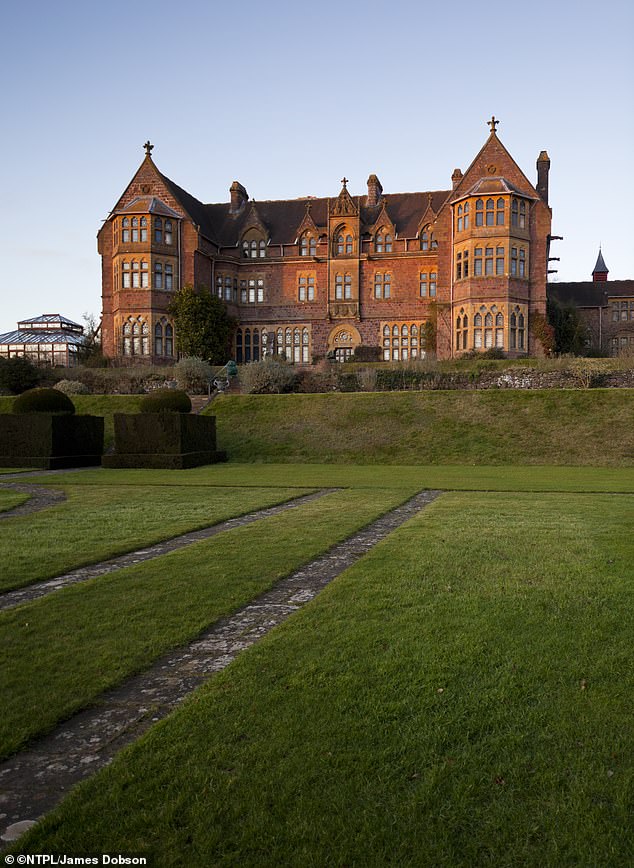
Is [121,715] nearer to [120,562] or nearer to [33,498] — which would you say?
[120,562]

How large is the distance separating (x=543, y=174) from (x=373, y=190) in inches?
507

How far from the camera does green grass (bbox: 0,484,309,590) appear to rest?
8.39m

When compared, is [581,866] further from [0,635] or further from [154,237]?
[154,237]

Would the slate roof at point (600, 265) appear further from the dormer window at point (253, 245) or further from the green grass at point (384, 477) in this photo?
the green grass at point (384, 477)

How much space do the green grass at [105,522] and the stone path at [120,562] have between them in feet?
0.36

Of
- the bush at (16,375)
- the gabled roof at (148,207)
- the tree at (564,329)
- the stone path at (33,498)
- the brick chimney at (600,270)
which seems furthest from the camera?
the brick chimney at (600,270)

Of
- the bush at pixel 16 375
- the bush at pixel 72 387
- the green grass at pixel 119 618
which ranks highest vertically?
the bush at pixel 16 375

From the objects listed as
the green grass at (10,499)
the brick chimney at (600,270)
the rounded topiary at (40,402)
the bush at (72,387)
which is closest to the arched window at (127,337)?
the bush at (72,387)

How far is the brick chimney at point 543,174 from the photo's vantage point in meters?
46.3

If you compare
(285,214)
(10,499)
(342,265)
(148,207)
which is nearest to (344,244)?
(342,265)

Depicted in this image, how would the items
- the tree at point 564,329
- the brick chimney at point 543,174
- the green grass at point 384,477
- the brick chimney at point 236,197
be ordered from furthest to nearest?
the brick chimney at point 236,197 < the tree at point 564,329 < the brick chimney at point 543,174 < the green grass at point 384,477

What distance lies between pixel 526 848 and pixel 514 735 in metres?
0.92

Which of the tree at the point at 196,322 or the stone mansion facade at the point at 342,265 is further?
the tree at the point at 196,322

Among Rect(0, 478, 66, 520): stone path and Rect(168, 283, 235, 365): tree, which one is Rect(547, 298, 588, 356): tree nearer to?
Rect(168, 283, 235, 365): tree
